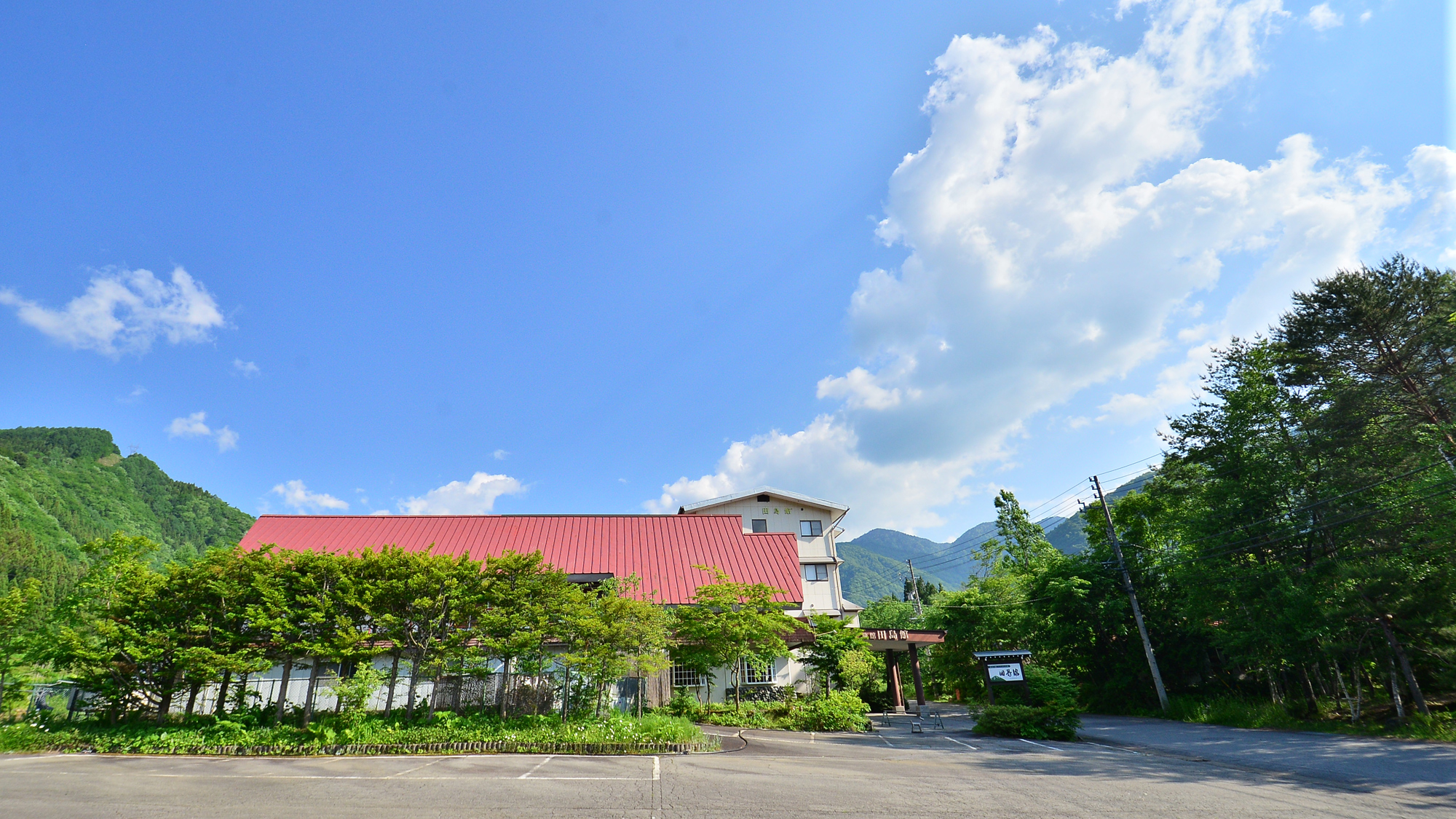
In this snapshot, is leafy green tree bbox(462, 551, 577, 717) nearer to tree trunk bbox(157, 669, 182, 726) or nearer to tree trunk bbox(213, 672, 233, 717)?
tree trunk bbox(213, 672, 233, 717)

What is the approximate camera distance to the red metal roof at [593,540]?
89.0 feet

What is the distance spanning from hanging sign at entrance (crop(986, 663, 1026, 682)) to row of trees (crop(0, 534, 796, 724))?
1137cm

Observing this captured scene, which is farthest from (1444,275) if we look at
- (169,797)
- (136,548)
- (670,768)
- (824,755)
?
(136,548)

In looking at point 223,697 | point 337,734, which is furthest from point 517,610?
point 223,697

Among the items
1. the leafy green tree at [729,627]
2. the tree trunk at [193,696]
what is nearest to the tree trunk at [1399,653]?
the leafy green tree at [729,627]

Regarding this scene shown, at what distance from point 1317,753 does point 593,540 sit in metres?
25.5

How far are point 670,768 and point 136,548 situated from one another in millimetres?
16632

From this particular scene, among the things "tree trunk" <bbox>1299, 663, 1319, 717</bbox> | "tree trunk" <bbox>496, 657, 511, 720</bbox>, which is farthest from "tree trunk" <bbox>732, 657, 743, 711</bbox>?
"tree trunk" <bbox>1299, 663, 1319, 717</bbox>

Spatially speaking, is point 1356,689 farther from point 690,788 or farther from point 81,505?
point 81,505

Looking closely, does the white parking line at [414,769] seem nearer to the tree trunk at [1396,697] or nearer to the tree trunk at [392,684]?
the tree trunk at [392,684]

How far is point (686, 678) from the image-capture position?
2288 centimetres

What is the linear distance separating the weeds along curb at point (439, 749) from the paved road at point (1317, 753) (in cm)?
1197

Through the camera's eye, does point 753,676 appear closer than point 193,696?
No

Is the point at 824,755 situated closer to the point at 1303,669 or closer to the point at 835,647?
the point at 835,647
